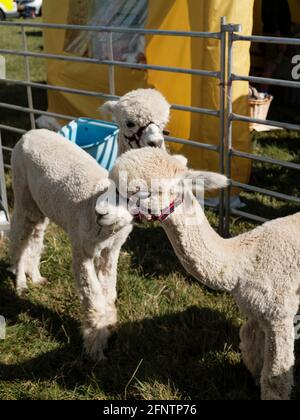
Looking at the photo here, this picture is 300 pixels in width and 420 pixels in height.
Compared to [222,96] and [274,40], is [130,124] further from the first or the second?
[274,40]

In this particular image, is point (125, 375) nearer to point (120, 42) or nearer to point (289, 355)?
point (289, 355)

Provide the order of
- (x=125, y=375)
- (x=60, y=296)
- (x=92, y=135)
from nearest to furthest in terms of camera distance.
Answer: (x=125, y=375) → (x=60, y=296) → (x=92, y=135)

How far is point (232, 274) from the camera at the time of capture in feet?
7.25

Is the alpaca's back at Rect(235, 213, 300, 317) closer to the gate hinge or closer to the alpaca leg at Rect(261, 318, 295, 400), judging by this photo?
the alpaca leg at Rect(261, 318, 295, 400)

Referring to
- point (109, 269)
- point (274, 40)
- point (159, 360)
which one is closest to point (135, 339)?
point (159, 360)

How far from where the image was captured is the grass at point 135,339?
263cm

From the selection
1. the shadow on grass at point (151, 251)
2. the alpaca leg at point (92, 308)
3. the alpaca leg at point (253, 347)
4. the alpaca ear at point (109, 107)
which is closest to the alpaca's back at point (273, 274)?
the alpaca leg at point (253, 347)

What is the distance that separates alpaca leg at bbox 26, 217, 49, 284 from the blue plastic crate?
0.80 meters

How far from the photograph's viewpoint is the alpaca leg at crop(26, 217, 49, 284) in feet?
11.4

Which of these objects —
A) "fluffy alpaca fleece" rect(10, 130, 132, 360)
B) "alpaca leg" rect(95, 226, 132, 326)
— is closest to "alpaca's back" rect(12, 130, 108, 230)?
"fluffy alpaca fleece" rect(10, 130, 132, 360)

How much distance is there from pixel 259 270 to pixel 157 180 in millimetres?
587

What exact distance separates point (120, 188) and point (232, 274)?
59 centimetres

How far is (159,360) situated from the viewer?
9.08ft

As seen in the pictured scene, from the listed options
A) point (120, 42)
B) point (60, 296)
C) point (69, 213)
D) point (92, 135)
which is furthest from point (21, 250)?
point (120, 42)
